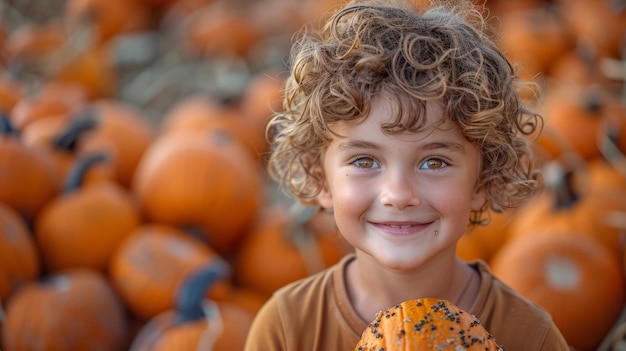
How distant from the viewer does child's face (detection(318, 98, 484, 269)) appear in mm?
1787

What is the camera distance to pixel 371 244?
6.11 feet

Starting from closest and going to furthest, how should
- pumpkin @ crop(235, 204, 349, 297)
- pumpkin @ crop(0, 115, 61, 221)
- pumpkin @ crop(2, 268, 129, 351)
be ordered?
pumpkin @ crop(2, 268, 129, 351)
pumpkin @ crop(0, 115, 61, 221)
pumpkin @ crop(235, 204, 349, 297)

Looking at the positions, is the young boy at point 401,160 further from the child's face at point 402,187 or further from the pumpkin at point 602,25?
the pumpkin at point 602,25

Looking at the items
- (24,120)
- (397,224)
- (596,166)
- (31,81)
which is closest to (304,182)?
(397,224)

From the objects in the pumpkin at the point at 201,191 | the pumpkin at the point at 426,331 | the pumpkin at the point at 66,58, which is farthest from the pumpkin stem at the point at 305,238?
the pumpkin at the point at 66,58

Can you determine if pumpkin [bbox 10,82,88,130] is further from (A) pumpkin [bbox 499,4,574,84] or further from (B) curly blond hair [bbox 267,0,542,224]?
(B) curly blond hair [bbox 267,0,542,224]

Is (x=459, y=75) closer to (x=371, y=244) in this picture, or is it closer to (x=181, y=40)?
(x=371, y=244)

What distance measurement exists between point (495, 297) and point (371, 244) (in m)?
0.40

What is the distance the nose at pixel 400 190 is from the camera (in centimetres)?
176

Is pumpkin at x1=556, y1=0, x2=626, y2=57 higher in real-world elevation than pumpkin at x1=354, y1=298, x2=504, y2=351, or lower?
higher

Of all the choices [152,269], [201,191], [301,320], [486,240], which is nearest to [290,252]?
[201,191]

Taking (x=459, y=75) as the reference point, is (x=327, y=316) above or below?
below

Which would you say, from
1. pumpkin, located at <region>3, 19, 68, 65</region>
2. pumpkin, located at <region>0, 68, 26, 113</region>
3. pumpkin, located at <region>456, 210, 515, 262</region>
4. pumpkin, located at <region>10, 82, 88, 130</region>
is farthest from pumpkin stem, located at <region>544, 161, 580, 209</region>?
pumpkin, located at <region>3, 19, 68, 65</region>

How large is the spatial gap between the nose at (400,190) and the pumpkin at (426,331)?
224 mm
